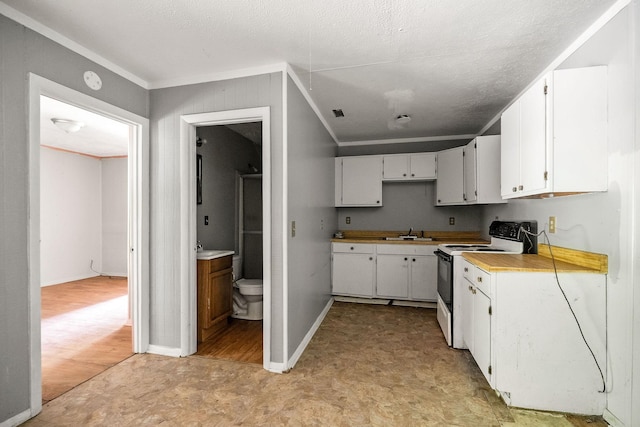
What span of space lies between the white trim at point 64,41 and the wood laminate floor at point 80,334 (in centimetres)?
238

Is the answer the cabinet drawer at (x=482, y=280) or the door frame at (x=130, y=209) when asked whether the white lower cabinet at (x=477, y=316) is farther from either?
the door frame at (x=130, y=209)

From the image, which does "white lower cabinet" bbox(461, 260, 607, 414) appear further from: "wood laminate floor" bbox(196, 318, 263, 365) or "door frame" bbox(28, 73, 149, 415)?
"door frame" bbox(28, 73, 149, 415)

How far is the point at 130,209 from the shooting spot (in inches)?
107

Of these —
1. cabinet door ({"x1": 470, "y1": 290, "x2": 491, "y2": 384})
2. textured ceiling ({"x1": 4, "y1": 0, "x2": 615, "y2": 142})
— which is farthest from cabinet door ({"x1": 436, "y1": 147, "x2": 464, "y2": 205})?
cabinet door ({"x1": 470, "y1": 290, "x2": 491, "y2": 384})

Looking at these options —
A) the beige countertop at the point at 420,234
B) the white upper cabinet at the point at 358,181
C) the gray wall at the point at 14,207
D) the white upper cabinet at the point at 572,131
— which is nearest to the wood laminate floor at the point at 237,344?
the gray wall at the point at 14,207

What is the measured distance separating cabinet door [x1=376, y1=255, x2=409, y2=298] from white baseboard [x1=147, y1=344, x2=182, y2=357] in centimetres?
254

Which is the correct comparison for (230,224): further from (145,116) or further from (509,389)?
(509,389)

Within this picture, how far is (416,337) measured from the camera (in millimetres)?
2984

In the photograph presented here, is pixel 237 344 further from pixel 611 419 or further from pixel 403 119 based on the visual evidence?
pixel 403 119

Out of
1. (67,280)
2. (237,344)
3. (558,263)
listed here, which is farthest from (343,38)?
(67,280)

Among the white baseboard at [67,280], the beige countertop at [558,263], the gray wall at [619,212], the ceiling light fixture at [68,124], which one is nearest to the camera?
the gray wall at [619,212]

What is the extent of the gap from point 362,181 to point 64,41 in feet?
11.4

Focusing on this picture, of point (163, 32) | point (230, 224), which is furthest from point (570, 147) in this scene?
point (230, 224)

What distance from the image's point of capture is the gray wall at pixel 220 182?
3.46 m
